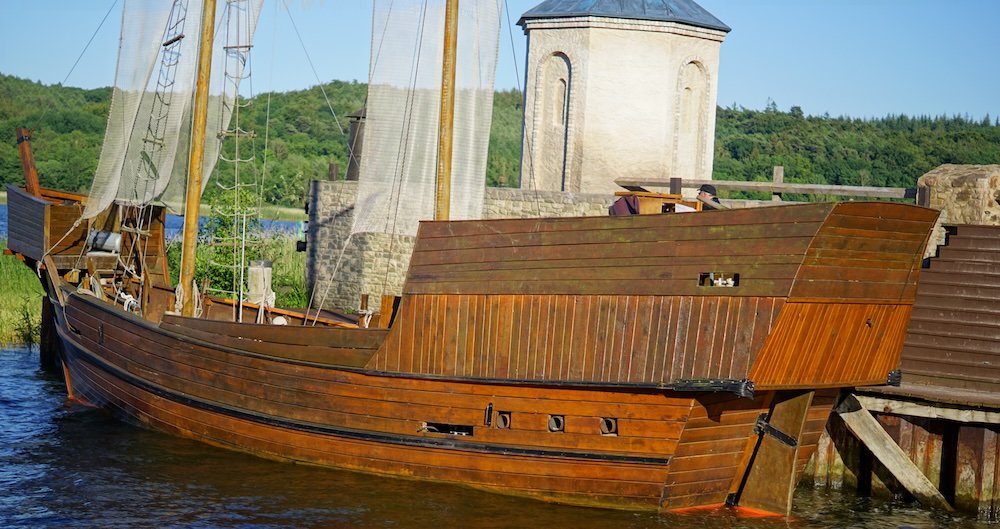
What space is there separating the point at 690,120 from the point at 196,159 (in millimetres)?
11898

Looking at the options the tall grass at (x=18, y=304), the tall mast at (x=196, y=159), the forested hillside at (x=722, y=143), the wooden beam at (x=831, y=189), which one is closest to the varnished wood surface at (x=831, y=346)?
the wooden beam at (x=831, y=189)

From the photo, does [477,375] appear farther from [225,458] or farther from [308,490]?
[225,458]

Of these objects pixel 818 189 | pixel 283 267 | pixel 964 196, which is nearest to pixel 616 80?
pixel 818 189

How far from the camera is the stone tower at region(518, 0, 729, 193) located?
23.4m

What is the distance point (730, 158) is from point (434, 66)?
4576cm

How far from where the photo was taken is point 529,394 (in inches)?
450

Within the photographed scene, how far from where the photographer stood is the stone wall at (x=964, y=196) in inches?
559

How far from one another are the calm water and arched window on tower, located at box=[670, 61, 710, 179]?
39.4 ft

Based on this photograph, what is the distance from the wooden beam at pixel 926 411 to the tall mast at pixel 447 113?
5265 mm

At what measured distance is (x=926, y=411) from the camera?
12367 mm

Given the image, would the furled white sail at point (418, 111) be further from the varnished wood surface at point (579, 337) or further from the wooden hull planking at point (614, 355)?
the varnished wood surface at point (579, 337)

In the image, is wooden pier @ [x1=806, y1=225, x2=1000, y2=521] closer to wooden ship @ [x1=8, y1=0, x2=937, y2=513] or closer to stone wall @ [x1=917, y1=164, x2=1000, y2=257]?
stone wall @ [x1=917, y1=164, x2=1000, y2=257]

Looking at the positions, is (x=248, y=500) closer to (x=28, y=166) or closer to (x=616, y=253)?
(x=616, y=253)

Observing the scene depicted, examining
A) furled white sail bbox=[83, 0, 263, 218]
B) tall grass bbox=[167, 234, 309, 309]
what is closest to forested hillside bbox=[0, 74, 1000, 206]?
tall grass bbox=[167, 234, 309, 309]
